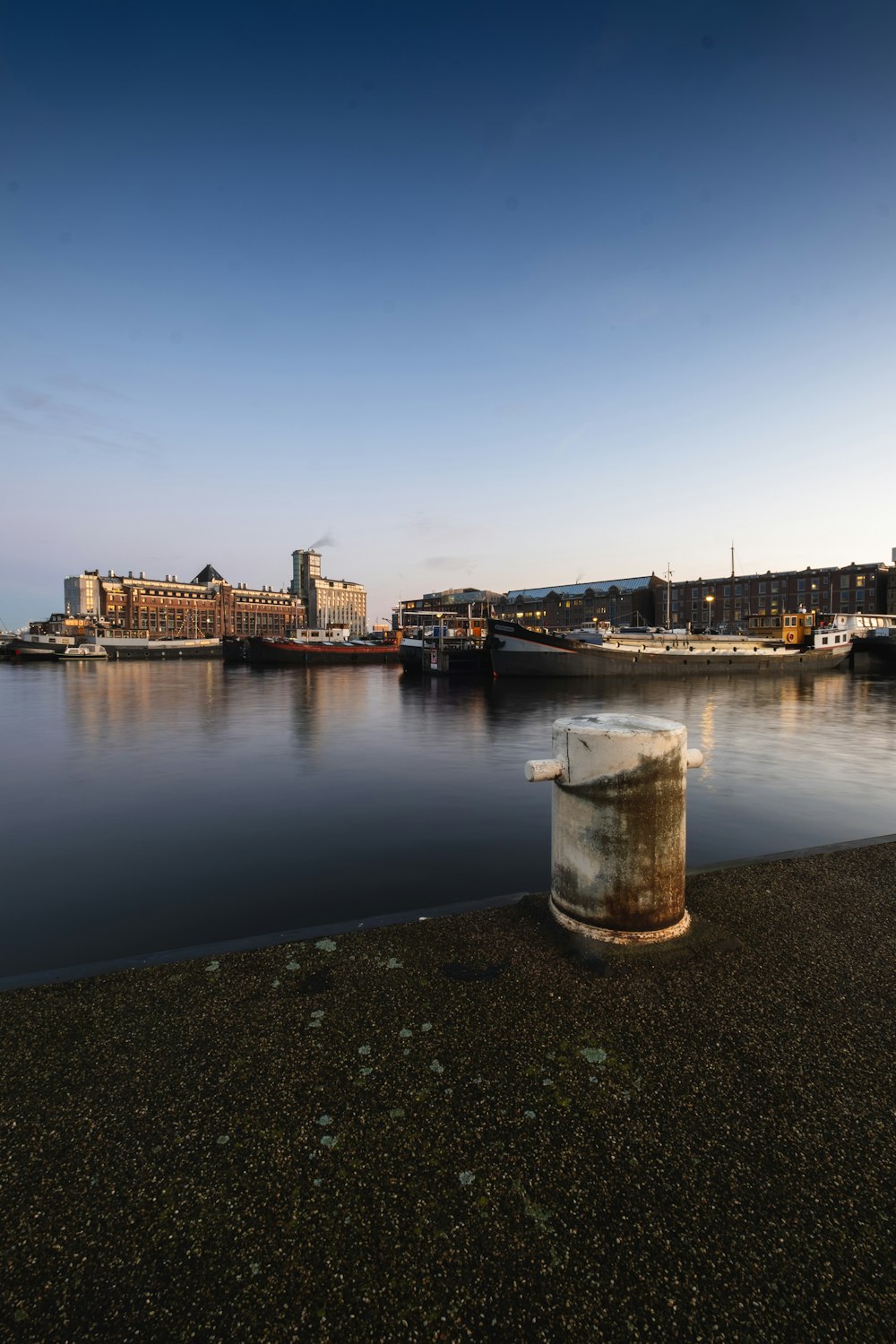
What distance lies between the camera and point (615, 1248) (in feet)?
7.28

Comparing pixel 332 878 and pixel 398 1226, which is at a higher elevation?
pixel 398 1226

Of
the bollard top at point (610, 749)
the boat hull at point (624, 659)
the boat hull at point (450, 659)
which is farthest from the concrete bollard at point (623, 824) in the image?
the boat hull at point (450, 659)

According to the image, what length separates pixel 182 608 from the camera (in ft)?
571

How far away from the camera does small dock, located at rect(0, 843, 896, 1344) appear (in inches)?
80.7


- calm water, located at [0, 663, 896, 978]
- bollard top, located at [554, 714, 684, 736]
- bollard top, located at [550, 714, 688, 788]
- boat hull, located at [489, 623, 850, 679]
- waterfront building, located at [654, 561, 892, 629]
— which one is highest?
waterfront building, located at [654, 561, 892, 629]

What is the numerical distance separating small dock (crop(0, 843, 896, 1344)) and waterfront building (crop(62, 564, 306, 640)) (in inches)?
6803

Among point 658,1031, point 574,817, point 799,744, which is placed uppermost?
point 574,817

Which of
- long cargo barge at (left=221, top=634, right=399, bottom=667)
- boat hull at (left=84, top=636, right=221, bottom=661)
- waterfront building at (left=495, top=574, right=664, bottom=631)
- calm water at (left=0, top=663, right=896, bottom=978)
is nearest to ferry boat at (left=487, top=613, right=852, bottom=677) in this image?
calm water at (left=0, top=663, right=896, bottom=978)

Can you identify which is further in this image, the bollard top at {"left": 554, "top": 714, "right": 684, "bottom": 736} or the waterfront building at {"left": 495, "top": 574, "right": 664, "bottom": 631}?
the waterfront building at {"left": 495, "top": 574, "right": 664, "bottom": 631}

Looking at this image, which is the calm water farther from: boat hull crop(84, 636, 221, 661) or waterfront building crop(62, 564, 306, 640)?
waterfront building crop(62, 564, 306, 640)

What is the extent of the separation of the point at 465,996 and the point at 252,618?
646 feet

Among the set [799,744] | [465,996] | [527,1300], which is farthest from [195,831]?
[799,744]

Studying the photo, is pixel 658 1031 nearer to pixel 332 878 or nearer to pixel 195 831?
pixel 332 878

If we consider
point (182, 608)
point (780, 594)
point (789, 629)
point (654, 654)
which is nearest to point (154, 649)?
point (182, 608)
